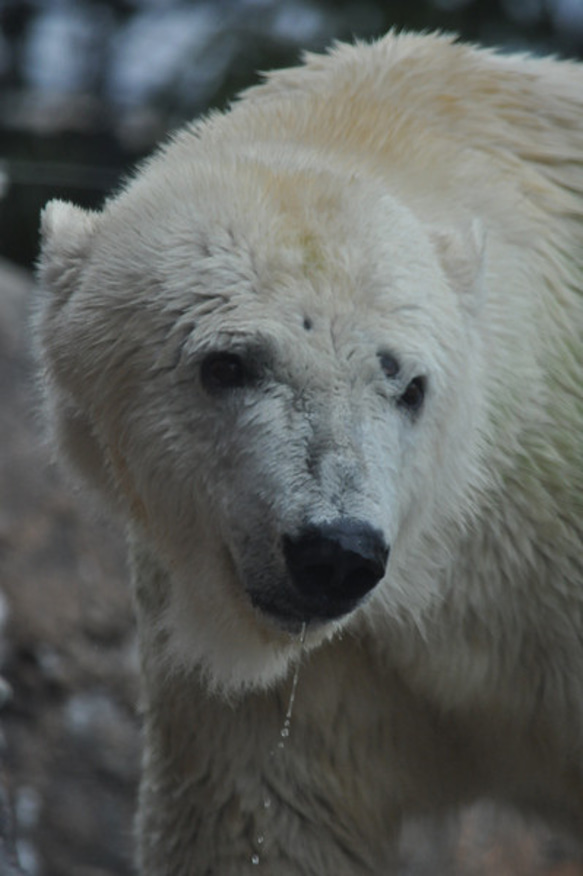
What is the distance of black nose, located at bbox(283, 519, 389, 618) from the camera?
97.3 inches

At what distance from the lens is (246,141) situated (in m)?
3.18

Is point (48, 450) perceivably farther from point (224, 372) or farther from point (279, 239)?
point (279, 239)

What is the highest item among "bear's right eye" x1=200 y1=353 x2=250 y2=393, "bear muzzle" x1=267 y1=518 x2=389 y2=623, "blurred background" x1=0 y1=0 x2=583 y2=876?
"bear's right eye" x1=200 y1=353 x2=250 y2=393

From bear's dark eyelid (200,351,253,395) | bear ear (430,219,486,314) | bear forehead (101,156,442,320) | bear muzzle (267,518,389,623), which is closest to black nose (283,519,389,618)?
bear muzzle (267,518,389,623)

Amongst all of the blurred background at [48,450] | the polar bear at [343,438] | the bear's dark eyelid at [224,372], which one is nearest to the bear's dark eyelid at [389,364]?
the polar bear at [343,438]

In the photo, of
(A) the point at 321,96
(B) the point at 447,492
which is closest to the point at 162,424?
(B) the point at 447,492

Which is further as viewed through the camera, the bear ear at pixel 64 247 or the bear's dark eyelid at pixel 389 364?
the bear ear at pixel 64 247

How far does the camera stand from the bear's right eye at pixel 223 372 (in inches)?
108

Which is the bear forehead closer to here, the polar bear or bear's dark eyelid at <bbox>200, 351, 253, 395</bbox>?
the polar bear

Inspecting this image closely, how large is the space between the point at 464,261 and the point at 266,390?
1.78 ft

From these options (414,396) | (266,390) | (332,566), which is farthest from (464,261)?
(332,566)

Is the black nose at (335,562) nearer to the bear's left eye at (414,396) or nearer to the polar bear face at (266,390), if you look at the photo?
the polar bear face at (266,390)

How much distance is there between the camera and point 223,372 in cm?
278

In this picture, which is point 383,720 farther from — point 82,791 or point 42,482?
point 42,482
